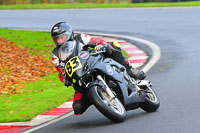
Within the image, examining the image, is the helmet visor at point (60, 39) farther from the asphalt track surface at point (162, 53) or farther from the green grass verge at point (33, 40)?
the green grass verge at point (33, 40)

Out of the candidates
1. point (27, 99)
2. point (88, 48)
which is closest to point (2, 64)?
point (27, 99)

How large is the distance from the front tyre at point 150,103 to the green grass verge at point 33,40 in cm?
641

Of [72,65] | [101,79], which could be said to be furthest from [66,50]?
[101,79]

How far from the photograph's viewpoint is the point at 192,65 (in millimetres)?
12055

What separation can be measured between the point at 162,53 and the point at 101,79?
22.1 feet

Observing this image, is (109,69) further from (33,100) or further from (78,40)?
(33,100)

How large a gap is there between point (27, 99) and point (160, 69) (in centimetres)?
335

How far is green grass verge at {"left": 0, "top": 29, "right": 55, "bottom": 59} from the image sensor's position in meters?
15.1

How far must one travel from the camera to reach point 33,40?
55.3 ft

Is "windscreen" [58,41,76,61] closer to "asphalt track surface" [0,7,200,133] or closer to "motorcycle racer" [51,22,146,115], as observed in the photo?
"motorcycle racer" [51,22,146,115]

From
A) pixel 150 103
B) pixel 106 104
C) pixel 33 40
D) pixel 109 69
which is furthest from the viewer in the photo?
pixel 33 40

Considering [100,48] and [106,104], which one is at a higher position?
[100,48]

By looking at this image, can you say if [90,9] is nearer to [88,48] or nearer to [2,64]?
[2,64]

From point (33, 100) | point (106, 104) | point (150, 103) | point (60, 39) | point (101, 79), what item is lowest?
point (33, 100)
